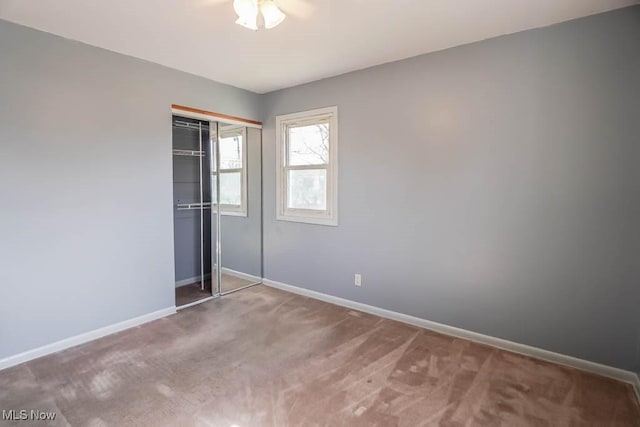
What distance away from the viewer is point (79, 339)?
2.86 m

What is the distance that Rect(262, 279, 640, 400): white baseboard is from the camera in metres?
2.38

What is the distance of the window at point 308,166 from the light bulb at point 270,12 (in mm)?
1533

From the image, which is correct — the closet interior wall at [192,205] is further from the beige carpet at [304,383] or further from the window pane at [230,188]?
the beige carpet at [304,383]

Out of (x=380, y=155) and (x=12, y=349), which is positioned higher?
(x=380, y=155)

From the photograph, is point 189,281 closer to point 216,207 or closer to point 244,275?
point 244,275

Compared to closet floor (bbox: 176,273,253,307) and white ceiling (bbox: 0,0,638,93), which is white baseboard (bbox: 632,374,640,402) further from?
closet floor (bbox: 176,273,253,307)

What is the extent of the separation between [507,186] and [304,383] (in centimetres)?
212

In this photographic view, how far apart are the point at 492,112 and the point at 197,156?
10.9 feet

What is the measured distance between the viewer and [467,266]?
9.66ft

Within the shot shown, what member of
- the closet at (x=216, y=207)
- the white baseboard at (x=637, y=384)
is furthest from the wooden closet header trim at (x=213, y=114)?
the white baseboard at (x=637, y=384)

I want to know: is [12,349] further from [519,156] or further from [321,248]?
[519,156]

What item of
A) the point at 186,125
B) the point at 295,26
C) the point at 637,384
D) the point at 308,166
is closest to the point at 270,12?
the point at 295,26

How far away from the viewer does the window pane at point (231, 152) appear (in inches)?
159

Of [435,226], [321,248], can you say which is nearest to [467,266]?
[435,226]
